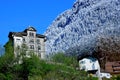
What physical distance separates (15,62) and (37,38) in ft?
59.1

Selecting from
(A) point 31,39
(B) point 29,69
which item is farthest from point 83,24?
(B) point 29,69

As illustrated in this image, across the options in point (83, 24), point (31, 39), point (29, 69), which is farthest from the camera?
point (83, 24)

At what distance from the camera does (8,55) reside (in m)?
42.7

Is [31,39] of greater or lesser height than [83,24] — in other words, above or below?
below

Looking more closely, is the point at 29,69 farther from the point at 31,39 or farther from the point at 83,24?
the point at 83,24

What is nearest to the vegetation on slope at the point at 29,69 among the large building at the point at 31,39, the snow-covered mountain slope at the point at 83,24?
the large building at the point at 31,39

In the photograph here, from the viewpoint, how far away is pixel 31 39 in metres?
59.5

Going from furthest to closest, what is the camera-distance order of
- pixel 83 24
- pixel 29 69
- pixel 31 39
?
pixel 83 24, pixel 31 39, pixel 29 69

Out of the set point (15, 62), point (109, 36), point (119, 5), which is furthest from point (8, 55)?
point (119, 5)

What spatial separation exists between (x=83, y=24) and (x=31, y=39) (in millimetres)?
32326

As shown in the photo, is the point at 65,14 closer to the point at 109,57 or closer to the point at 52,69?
the point at 109,57

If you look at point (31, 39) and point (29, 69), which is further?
point (31, 39)

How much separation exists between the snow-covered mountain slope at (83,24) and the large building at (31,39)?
1524 cm

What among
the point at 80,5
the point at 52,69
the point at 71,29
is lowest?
the point at 52,69
